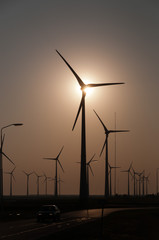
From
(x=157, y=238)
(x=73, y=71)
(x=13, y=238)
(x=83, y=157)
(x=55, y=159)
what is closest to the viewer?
(x=13, y=238)

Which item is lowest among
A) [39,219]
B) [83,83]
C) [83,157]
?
[39,219]

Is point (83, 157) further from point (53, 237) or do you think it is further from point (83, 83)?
point (53, 237)

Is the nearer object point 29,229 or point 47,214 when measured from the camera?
point 29,229

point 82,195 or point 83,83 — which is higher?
point 83,83

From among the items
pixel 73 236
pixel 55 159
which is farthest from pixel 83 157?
pixel 55 159

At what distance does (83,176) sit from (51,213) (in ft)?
101

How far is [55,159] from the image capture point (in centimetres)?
18725

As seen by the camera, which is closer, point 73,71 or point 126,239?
point 126,239

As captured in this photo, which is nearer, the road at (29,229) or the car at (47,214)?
the road at (29,229)

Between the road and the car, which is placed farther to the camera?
the car

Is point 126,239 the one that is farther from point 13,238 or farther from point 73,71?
point 73,71

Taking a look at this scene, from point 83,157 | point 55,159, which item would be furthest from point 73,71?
point 55,159

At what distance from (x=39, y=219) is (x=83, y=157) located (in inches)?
1247

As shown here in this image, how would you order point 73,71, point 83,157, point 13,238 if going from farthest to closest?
point 73,71 → point 83,157 → point 13,238
